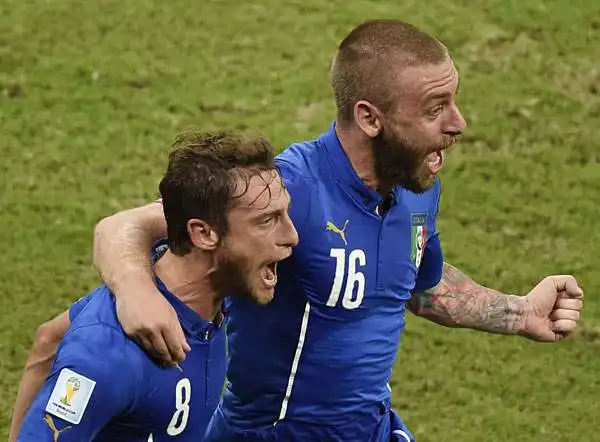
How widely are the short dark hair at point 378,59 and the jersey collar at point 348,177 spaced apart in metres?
0.11

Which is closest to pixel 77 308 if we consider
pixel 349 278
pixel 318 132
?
pixel 349 278

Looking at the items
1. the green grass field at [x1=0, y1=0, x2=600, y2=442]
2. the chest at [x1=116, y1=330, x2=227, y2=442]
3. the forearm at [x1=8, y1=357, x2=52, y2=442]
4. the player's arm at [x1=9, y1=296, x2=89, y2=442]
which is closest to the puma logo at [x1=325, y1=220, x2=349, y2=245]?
the chest at [x1=116, y1=330, x2=227, y2=442]

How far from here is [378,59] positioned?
5027 millimetres

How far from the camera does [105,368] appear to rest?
4.14 meters

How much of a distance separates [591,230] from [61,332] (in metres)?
5.17

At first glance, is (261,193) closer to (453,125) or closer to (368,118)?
(368,118)

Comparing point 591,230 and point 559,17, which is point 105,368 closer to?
point 591,230

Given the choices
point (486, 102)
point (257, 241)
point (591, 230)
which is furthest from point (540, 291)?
point (486, 102)

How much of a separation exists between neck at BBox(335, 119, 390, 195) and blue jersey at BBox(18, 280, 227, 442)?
0.87 meters

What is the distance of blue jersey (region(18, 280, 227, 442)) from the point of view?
412cm

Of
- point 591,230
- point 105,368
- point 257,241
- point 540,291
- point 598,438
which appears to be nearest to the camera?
point 105,368

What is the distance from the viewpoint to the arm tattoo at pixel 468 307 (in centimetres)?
572

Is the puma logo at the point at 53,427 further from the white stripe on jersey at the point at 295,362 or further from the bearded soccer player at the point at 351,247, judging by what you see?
the white stripe on jersey at the point at 295,362

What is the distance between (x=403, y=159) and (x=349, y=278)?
0.45 metres
